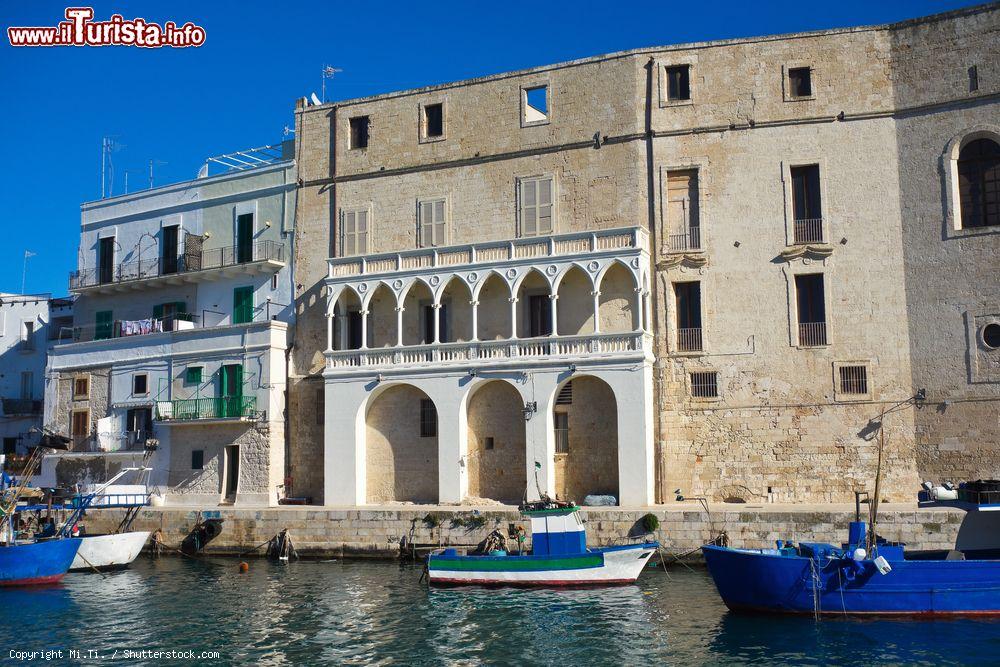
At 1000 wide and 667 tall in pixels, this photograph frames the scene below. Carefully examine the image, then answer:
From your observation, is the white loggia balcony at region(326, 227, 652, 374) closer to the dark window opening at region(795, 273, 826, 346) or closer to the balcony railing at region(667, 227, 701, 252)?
the balcony railing at region(667, 227, 701, 252)

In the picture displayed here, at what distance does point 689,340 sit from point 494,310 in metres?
7.23

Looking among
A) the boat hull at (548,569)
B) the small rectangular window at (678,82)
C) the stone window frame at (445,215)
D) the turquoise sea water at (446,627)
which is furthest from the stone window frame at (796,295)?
the stone window frame at (445,215)

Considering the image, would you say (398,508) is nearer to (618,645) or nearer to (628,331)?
(628,331)

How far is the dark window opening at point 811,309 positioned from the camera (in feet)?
107

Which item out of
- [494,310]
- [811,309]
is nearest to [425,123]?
[494,310]

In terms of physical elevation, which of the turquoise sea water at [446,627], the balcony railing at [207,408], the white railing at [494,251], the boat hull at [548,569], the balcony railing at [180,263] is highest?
the balcony railing at [180,263]

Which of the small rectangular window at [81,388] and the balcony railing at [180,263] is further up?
the balcony railing at [180,263]

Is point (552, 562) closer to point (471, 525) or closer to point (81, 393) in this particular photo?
point (471, 525)

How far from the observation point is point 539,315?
119ft

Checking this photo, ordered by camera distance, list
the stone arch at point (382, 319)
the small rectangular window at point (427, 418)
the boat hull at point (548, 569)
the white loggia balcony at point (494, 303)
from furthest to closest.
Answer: the stone arch at point (382, 319), the small rectangular window at point (427, 418), the white loggia balcony at point (494, 303), the boat hull at point (548, 569)

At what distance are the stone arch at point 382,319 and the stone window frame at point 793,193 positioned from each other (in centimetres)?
1471

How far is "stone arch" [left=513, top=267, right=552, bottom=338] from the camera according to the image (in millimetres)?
35875

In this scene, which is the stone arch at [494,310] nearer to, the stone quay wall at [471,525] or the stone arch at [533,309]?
the stone arch at [533,309]

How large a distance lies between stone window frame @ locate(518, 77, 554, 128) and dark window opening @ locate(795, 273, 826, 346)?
35.8 ft
